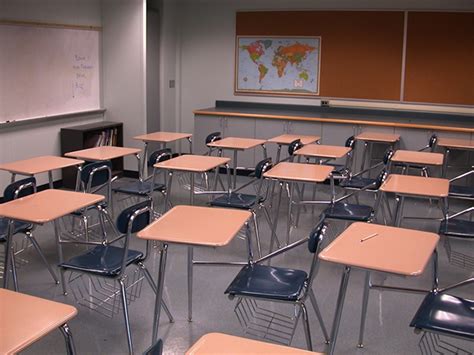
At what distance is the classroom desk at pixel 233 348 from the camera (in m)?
1.73

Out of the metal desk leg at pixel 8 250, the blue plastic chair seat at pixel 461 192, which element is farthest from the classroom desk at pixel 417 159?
the metal desk leg at pixel 8 250

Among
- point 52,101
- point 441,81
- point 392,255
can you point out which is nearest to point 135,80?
point 52,101

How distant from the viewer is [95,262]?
3.21 m

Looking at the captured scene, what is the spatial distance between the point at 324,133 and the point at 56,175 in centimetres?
343

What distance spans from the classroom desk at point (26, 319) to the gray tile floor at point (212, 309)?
1209mm

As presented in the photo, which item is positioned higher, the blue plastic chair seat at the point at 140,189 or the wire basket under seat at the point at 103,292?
the blue plastic chair seat at the point at 140,189

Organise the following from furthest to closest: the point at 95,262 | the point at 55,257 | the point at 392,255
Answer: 1. the point at 55,257
2. the point at 95,262
3. the point at 392,255

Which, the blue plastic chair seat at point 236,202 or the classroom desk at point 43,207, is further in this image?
the blue plastic chair seat at point 236,202

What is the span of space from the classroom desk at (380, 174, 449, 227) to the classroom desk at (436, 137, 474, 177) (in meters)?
2.20

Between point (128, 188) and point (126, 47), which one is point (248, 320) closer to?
point (128, 188)

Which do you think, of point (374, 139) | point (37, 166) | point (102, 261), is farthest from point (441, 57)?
point (102, 261)

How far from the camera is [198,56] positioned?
347 inches

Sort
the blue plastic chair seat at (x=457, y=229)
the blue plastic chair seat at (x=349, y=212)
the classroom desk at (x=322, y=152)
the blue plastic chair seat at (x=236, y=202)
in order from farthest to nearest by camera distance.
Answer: the classroom desk at (x=322, y=152) → the blue plastic chair seat at (x=236, y=202) → the blue plastic chair seat at (x=349, y=212) → the blue plastic chair seat at (x=457, y=229)

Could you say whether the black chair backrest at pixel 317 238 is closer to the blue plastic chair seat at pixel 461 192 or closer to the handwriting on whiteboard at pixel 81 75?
the blue plastic chair seat at pixel 461 192
